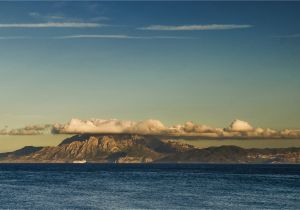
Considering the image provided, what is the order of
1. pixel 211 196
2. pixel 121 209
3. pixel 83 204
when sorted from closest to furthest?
pixel 121 209, pixel 83 204, pixel 211 196

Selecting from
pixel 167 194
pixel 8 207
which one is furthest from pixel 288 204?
pixel 8 207

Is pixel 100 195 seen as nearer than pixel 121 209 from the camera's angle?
No

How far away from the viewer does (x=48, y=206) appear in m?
107

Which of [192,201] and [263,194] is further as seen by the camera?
[263,194]

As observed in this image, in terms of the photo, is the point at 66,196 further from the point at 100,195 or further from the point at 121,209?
the point at 121,209

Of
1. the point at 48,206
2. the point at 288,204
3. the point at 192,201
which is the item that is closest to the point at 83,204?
the point at 48,206

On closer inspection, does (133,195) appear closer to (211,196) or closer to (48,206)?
(211,196)

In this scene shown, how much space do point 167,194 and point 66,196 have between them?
23459 mm

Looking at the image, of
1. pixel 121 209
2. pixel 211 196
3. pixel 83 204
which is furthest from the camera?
pixel 211 196

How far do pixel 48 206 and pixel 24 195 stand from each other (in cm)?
2760

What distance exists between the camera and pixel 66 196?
5064 inches

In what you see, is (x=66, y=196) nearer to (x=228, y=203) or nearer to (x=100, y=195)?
(x=100, y=195)

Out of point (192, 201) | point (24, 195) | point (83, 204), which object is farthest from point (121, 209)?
point (24, 195)

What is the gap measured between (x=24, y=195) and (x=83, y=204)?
27.0 meters
